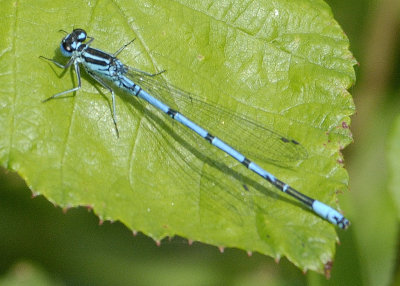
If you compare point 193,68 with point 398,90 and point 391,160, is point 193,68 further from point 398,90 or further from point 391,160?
point 398,90

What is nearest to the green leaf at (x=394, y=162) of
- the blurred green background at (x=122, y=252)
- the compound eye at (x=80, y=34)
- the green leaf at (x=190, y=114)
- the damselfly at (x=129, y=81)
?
the green leaf at (x=190, y=114)

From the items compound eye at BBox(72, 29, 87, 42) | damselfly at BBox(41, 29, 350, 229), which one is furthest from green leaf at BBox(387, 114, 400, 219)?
compound eye at BBox(72, 29, 87, 42)

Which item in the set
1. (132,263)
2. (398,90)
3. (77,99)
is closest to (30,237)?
(132,263)

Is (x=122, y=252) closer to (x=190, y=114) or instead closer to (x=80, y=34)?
(x=190, y=114)

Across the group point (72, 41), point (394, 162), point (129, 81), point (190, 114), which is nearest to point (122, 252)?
point (190, 114)

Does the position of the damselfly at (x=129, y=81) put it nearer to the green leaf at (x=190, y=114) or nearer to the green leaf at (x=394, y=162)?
the green leaf at (x=190, y=114)

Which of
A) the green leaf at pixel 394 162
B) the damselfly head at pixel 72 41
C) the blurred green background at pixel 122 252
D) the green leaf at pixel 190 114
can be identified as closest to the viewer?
the green leaf at pixel 190 114
